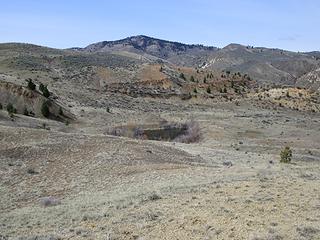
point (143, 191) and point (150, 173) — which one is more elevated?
point (143, 191)

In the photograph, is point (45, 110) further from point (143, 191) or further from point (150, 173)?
point (143, 191)

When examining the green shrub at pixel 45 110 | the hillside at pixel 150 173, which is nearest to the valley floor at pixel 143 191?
the hillside at pixel 150 173

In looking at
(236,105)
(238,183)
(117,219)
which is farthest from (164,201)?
(236,105)

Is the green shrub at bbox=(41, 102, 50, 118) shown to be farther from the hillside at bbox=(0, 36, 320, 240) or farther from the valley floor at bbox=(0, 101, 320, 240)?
the valley floor at bbox=(0, 101, 320, 240)

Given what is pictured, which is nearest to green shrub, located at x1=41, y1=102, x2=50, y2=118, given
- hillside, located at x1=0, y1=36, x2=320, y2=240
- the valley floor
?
hillside, located at x1=0, y1=36, x2=320, y2=240

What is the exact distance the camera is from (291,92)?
3499 inches

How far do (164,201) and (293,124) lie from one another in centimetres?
4541

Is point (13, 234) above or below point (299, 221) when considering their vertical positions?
below

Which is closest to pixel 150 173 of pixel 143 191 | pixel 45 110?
pixel 143 191

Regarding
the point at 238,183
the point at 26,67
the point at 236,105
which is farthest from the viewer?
the point at 26,67

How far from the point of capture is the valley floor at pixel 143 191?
560 inches

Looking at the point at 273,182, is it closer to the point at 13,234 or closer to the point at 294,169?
the point at 294,169

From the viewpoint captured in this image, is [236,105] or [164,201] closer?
[164,201]

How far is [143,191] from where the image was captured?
1981 centimetres
